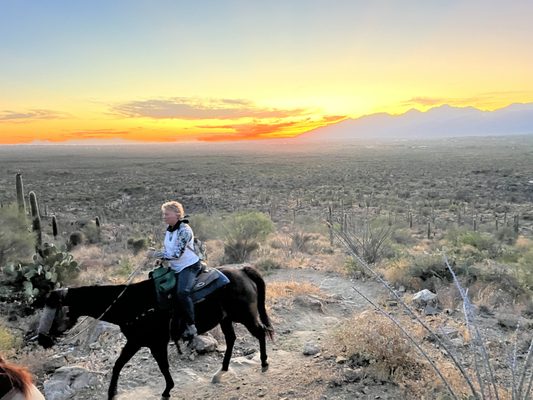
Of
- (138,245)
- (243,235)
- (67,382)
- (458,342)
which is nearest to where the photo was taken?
(67,382)

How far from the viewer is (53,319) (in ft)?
17.3

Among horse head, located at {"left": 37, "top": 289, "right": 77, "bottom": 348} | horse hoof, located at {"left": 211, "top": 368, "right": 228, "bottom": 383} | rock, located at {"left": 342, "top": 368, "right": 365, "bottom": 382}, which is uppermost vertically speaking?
horse head, located at {"left": 37, "top": 289, "right": 77, "bottom": 348}

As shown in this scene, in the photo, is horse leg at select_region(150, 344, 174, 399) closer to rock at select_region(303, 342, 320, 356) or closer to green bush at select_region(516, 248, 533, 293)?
rock at select_region(303, 342, 320, 356)

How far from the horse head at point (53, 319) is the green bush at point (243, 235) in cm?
1071

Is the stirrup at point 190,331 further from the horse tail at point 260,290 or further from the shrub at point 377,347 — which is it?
the shrub at point 377,347

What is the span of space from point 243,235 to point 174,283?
11093 millimetres

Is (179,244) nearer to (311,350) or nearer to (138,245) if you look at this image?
(311,350)

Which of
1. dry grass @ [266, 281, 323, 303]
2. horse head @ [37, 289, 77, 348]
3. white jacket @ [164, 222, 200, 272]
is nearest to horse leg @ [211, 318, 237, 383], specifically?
white jacket @ [164, 222, 200, 272]

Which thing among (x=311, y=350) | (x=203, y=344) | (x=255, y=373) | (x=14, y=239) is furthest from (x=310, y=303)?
(x=14, y=239)

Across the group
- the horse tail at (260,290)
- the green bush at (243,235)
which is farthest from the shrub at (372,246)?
the horse tail at (260,290)

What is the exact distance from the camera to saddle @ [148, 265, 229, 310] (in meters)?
5.76

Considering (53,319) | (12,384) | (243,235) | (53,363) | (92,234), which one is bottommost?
(92,234)

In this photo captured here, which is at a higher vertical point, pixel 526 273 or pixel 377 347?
pixel 377 347

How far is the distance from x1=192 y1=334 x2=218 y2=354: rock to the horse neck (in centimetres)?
178
